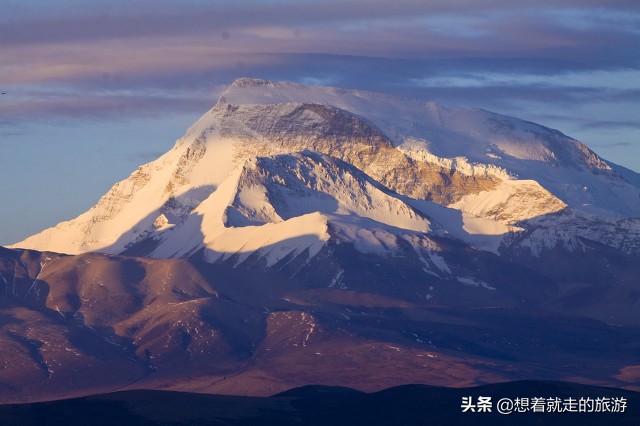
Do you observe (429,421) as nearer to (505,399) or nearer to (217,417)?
(505,399)

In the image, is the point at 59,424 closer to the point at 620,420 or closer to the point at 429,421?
the point at 429,421

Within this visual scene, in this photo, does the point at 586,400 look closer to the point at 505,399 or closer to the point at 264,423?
the point at 505,399

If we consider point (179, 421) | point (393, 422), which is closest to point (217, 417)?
point (179, 421)

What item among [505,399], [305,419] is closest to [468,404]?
[505,399]

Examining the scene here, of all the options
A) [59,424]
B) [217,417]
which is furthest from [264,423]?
[59,424]

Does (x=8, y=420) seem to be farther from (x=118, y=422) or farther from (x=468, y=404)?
(x=468, y=404)

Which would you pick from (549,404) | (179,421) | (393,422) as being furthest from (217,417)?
(549,404)
